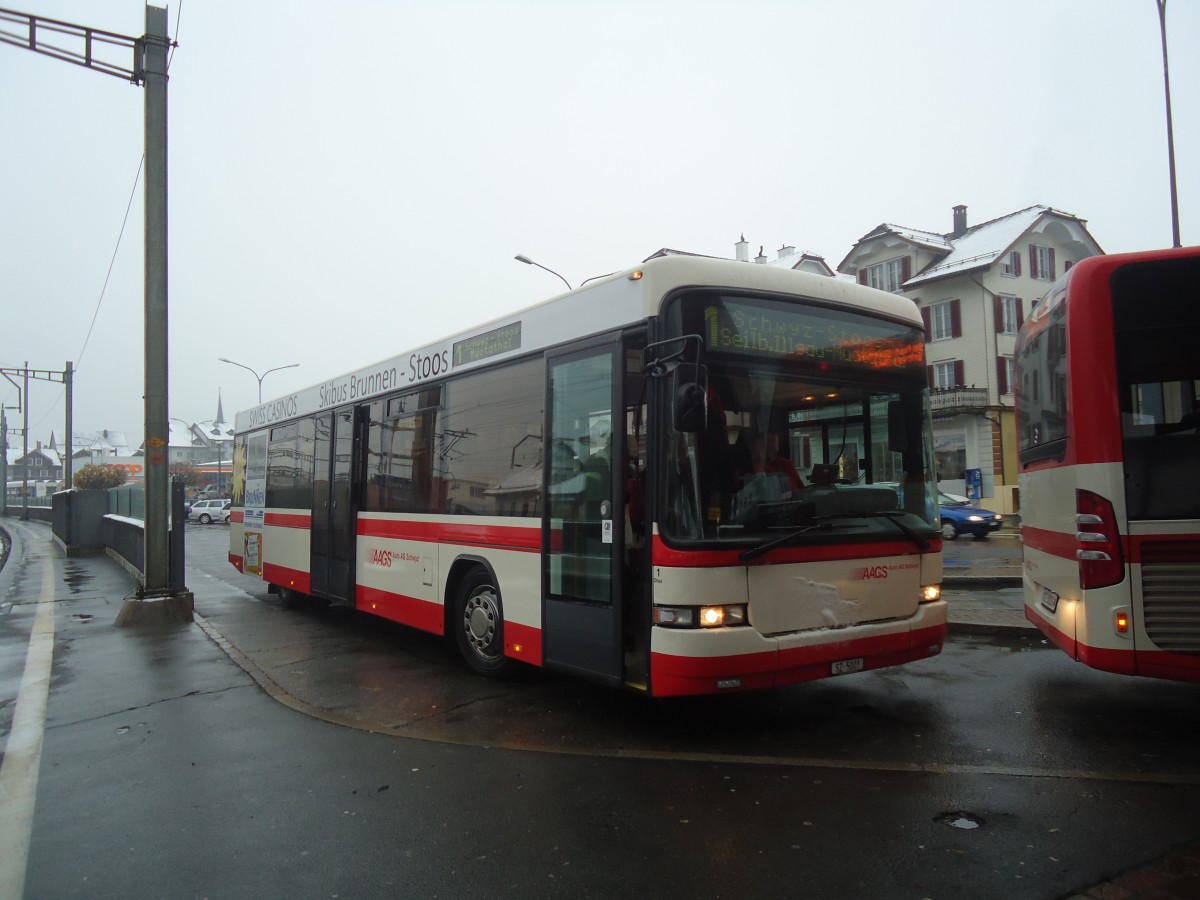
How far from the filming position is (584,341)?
20.0ft

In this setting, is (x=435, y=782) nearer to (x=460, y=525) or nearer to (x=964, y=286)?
(x=460, y=525)

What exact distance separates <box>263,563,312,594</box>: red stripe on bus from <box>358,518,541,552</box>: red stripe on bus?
7.15 ft

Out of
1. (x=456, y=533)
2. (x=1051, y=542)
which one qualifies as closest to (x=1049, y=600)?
(x=1051, y=542)

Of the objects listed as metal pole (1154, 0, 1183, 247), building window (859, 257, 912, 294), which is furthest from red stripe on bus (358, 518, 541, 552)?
building window (859, 257, 912, 294)

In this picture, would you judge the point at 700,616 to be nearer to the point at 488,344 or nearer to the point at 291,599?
the point at 488,344

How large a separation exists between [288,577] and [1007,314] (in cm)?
3602

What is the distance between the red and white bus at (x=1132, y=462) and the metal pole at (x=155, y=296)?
11.1 meters

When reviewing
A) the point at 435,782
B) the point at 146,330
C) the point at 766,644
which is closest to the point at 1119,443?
the point at 766,644

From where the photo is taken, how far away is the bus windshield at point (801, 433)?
5184 millimetres

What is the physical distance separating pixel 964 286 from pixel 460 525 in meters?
37.2

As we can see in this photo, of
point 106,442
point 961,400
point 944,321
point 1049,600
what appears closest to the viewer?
point 1049,600

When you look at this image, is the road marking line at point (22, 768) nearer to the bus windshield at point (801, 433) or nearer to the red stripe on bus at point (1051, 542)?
the bus windshield at point (801, 433)

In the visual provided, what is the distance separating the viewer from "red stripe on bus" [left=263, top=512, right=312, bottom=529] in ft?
37.1

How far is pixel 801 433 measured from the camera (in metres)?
5.52
